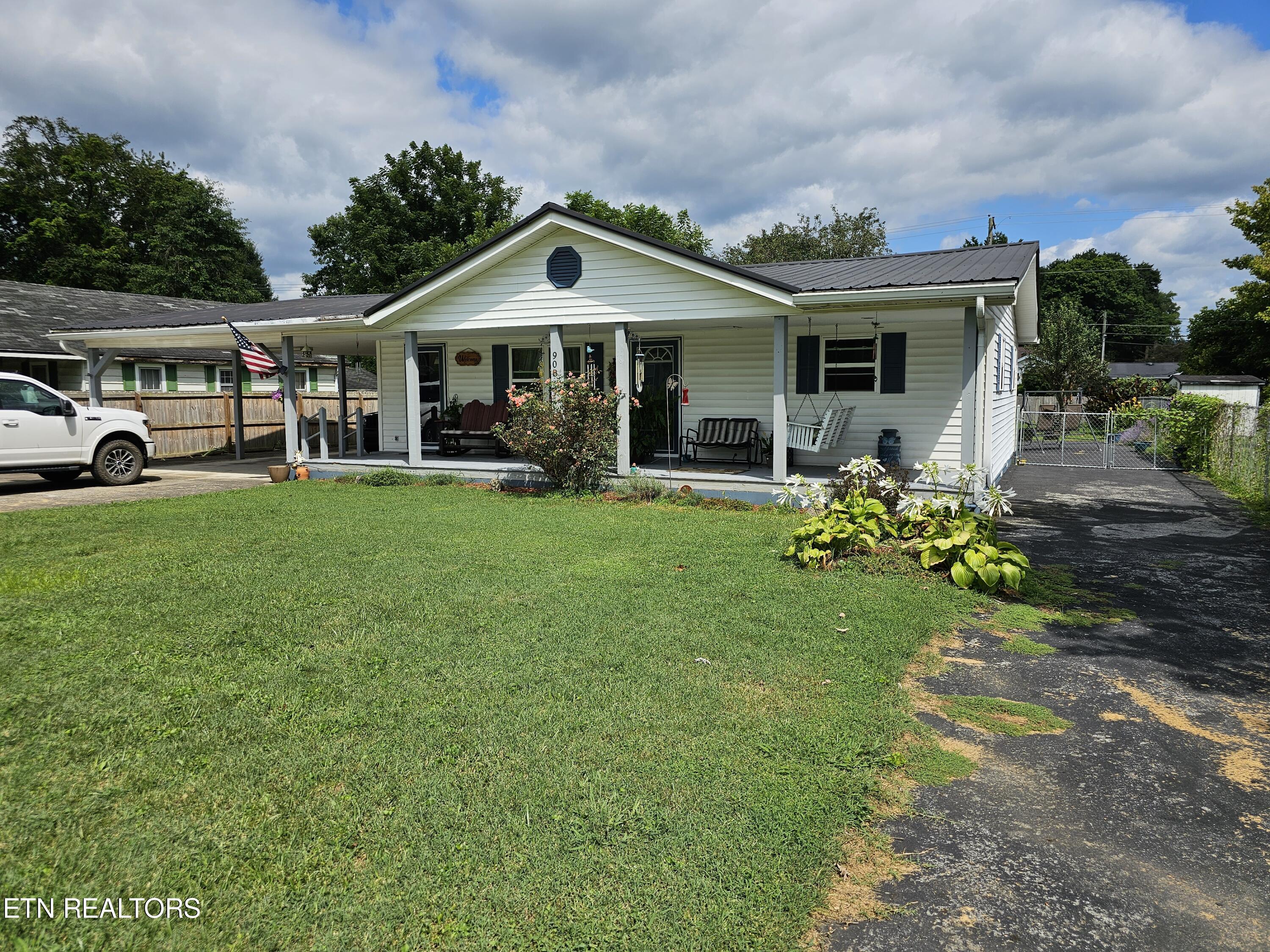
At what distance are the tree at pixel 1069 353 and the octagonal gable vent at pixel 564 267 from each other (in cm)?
2461

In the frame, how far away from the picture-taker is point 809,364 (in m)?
12.4

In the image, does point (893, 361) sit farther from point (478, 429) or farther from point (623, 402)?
point (478, 429)

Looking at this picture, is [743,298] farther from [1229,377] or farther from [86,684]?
[1229,377]

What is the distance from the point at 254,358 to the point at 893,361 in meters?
11.3

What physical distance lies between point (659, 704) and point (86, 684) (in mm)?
3123

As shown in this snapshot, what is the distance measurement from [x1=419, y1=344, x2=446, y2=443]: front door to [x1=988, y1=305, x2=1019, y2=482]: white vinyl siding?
35.9 ft

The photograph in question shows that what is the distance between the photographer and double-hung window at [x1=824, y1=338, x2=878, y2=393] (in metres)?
12.1

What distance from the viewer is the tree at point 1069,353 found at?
29.4 m

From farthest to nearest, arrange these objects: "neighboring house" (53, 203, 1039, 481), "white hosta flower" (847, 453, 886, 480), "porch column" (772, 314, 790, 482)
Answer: "porch column" (772, 314, 790, 482) < "neighboring house" (53, 203, 1039, 481) < "white hosta flower" (847, 453, 886, 480)

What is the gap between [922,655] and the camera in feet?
15.6

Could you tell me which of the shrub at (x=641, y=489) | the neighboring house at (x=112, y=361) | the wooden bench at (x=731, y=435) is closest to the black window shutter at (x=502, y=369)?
the wooden bench at (x=731, y=435)

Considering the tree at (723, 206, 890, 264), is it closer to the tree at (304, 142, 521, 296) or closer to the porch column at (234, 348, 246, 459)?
the tree at (304, 142, 521, 296)

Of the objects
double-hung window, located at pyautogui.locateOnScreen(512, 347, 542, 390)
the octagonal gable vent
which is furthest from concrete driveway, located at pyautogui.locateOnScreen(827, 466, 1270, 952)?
double-hung window, located at pyautogui.locateOnScreen(512, 347, 542, 390)

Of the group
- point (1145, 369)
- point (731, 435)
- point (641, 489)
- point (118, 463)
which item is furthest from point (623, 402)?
point (1145, 369)
